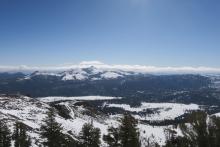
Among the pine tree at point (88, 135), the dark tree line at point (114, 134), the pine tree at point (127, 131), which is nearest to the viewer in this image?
the pine tree at point (127, 131)

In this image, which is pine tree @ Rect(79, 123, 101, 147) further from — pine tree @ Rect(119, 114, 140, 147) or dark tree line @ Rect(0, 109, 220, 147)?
pine tree @ Rect(119, 114, 140, 147)

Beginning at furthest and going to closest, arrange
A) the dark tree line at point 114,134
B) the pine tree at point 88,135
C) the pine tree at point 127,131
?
the pine tree at point 88,135, the dark tree line at point 114,134, the pine tree at point 127,131

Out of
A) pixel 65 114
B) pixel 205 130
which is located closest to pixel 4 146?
pixel 205 130

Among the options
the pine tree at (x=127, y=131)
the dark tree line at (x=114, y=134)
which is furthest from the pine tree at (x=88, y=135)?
the pine tree at (x=127, y=131)

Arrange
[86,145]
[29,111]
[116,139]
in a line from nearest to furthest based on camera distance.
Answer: [116,139], [86,145], [29,111]

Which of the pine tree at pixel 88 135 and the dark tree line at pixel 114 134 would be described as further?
the pine tree at pixel 88 135

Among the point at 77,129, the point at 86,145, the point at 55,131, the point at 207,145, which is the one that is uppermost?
the point at 55,131

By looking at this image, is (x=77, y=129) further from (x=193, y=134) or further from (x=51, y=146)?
(x=51, y=146)

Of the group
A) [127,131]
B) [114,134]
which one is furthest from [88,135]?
[127,131]

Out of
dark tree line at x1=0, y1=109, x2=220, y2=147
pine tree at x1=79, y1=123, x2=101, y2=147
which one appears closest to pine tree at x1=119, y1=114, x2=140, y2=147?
dark tree line at x1=0, y1=109, x2=220, y2=147

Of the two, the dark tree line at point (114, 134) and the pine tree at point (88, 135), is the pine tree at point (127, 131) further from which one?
the pine tree at point (88, 135)

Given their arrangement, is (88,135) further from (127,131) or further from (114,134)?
(127,131)
